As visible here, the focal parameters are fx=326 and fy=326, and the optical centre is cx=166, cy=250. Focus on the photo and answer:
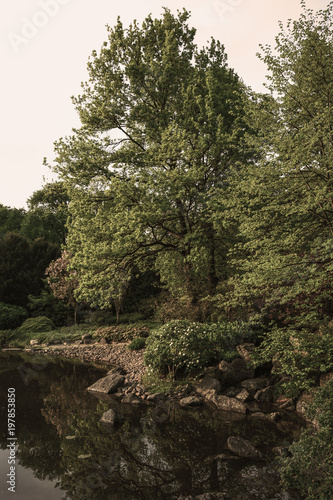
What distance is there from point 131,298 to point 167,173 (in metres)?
17.5

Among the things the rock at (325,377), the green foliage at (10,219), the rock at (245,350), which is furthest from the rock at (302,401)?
the green foliage at (10,219)

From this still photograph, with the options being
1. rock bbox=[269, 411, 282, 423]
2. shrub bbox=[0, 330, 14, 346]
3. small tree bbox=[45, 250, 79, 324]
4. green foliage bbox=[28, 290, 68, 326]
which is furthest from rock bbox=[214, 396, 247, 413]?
green foliage bbox=[28, 290, 68, 326]

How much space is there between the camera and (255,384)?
34.3 ft

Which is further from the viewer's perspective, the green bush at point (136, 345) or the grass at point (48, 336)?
the grass at point (48, 336)

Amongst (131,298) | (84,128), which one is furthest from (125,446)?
(131,298)

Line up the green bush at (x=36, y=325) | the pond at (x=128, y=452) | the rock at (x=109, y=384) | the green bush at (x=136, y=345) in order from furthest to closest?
the green bush at (x=36, y=325) → the green bush at (x=136, y=345) → the rock at (x=109, y=384) → the pond at (x=128, y=452)

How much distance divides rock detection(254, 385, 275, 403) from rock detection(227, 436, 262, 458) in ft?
9.48

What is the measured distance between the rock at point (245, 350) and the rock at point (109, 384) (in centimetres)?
446

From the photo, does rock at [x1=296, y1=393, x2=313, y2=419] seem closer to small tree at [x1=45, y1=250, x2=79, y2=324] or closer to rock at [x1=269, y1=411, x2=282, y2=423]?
rock at [x1=269, y1=411, x2=282, y2=423]

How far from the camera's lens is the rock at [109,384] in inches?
452

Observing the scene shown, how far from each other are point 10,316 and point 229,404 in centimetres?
2040

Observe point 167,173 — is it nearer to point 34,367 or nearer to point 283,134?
point 283,134

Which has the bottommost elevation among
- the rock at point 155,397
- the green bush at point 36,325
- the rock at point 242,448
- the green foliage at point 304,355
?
the rock at point 242,448

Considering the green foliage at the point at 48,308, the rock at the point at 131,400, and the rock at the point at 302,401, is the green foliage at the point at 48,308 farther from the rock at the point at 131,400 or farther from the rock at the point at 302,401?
the rock at the point at 302,401
